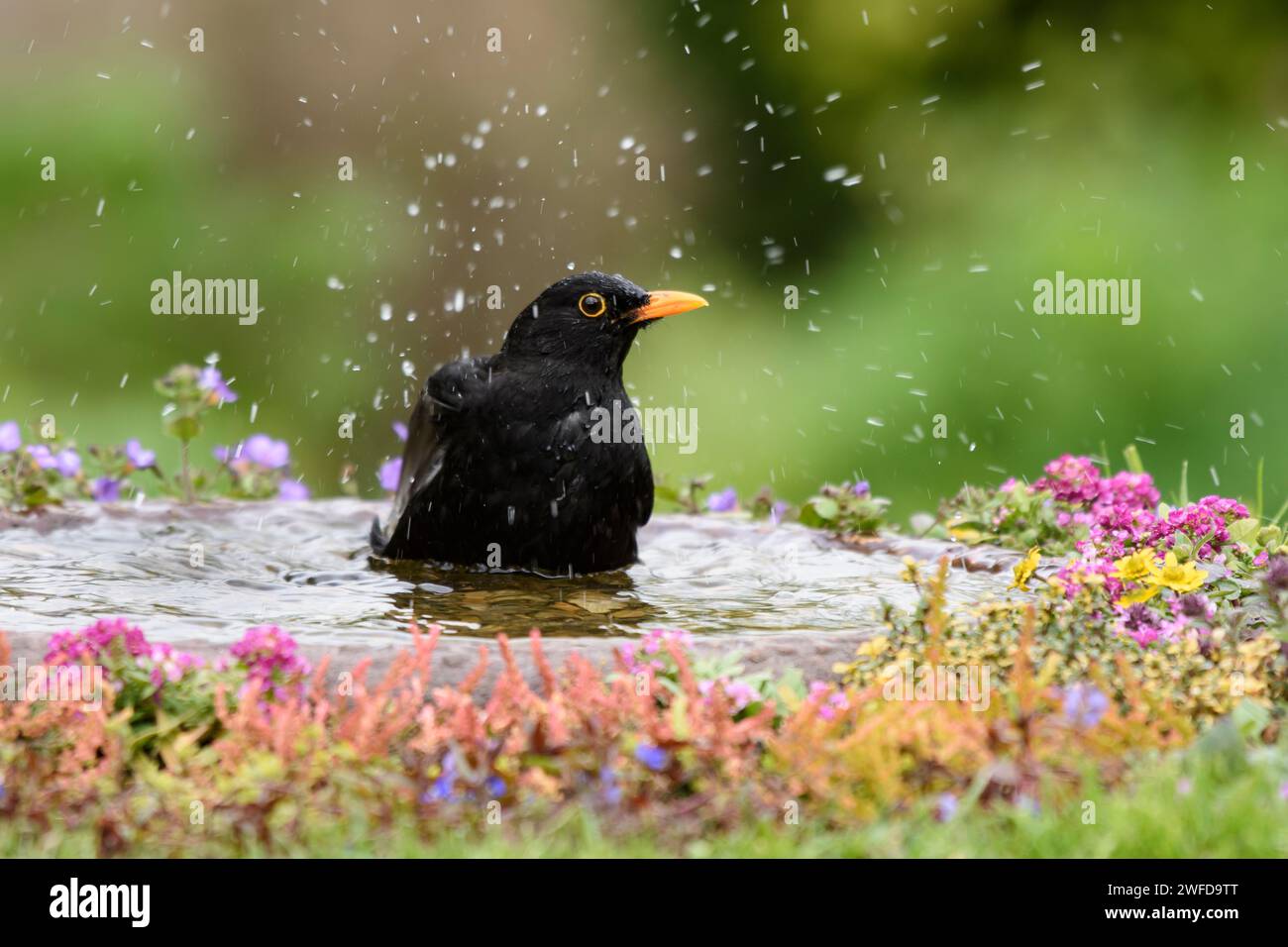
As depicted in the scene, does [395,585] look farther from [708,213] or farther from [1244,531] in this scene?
[708,213]

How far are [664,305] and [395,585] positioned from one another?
1.13 meters

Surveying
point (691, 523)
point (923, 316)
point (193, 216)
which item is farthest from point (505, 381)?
point (193, 216)

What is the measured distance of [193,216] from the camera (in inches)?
364

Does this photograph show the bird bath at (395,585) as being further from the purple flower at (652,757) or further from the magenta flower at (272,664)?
the purple flower at (652,757)

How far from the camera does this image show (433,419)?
14.8 ft

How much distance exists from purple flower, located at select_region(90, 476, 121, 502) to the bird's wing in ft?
4.29

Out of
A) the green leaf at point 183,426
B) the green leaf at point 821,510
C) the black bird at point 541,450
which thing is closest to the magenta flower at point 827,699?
the black bird at point 541,450

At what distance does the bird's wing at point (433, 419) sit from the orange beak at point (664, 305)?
0.50 meters

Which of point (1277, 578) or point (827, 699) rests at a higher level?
point (1277, 578)

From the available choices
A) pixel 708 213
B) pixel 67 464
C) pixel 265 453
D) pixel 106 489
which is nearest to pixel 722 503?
pixel 265 453

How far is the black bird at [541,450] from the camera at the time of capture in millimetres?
4406

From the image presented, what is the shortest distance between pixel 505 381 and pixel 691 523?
3.50 feet

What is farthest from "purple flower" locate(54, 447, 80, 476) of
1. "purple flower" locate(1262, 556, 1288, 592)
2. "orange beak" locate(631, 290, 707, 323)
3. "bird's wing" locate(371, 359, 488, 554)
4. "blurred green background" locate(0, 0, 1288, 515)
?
"purple flower" locate(1262, 556, 1288, 592)

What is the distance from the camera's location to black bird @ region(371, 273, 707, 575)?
441 centimetres
